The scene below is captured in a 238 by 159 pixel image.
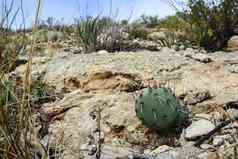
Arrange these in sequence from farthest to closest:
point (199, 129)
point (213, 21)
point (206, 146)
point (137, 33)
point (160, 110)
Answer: point (137, 33) < point (213, 21) < point (160, 110) < point (199, 129) < point (206, 146)

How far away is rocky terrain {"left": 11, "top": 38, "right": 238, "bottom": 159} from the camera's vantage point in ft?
11.4

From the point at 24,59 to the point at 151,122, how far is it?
2.52 meters

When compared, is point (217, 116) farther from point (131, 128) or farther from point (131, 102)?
point (131, 102)

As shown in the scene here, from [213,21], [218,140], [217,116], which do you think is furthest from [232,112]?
[213,21]

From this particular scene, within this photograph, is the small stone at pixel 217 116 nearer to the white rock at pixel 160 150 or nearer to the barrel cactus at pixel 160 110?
the barrel cactus at pixel 160 110

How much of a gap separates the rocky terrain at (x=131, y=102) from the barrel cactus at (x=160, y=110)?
0.09 m

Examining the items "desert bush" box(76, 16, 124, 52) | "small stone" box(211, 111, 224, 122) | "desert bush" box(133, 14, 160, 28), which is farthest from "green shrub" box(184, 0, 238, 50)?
"desert bush" box(133, 14, 160, 28)

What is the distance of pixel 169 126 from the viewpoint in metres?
3.78

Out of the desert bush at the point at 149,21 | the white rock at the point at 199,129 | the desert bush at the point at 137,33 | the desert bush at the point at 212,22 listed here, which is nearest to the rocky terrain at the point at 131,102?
the white rock at the point at 199,129

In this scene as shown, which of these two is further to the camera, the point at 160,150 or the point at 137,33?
the point at 137,33

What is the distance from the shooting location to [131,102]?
4262 mm

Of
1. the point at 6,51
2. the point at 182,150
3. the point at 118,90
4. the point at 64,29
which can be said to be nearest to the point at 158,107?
the point at 182,150

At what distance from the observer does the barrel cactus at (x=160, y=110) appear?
12.3 ft

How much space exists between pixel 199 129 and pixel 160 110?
1.02ft
